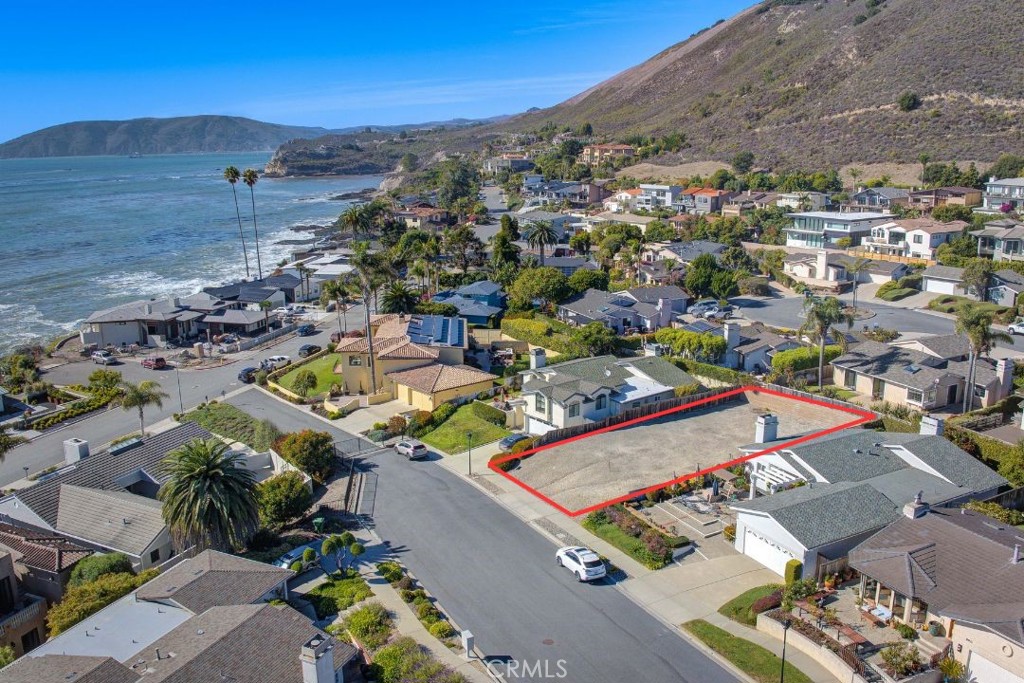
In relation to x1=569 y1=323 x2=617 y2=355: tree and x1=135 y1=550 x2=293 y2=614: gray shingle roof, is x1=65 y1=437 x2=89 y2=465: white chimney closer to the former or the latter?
x1=135 y1=550 x2=293 y2=614: gray shingle roof

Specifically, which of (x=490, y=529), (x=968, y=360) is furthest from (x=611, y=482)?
(x=968, y=360)

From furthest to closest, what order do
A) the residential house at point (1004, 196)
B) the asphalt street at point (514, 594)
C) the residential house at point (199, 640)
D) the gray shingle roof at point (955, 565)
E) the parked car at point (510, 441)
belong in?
the residential house at point (1004, 196)
the parked car at point (510, 441)
the asphalt street at point (514, 594)
the gray shingle roof at point (955, 565)
the residential house at point (199, 640)

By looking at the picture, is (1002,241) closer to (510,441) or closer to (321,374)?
(510,441)

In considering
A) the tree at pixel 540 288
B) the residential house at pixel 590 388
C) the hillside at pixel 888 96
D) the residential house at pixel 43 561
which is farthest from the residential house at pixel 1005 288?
the residential house at pixel 43 561

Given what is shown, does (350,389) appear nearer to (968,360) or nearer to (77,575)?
(77,575)

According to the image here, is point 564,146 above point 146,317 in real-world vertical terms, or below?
above

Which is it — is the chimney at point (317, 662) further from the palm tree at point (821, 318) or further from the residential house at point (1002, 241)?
the residential house at point (1002, 241)
